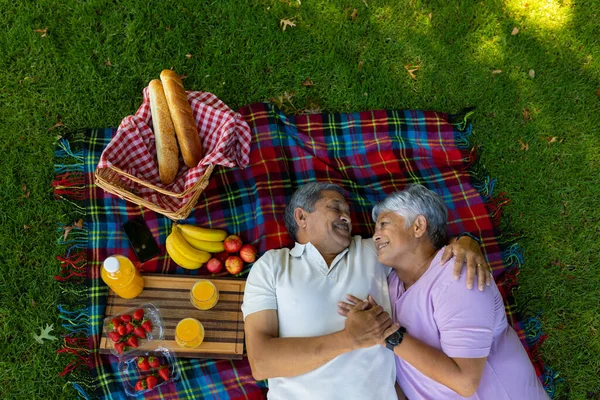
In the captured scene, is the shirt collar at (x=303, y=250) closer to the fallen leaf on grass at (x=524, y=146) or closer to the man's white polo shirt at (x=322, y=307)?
the man's white polo shirt at (x=322, y=307)

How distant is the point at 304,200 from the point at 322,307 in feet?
2.95

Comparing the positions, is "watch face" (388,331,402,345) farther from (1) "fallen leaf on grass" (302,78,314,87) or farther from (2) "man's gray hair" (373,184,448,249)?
(1) "fallen leaf on grass" (302,78,314,87)

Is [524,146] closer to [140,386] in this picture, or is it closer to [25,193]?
[140,386]

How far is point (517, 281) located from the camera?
4398 mm

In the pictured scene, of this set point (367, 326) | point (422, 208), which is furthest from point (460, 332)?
point (422, 208)

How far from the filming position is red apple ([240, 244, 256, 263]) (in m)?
3.95

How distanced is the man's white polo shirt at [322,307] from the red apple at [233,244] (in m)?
0.56

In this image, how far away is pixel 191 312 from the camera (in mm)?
3812

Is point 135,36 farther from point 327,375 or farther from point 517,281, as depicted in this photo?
point 517,281

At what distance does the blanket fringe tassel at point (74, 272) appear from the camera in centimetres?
383

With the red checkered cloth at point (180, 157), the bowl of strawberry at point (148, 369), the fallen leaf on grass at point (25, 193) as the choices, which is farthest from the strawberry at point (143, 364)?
A: the fallen leaf on grass at point (25, 193)

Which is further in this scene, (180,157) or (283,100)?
(283,100)

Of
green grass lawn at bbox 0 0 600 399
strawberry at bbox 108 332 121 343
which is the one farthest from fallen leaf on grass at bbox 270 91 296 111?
strawberry at bbox 108 332 121 343

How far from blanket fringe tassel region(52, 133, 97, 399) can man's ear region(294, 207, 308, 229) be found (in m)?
2.12
